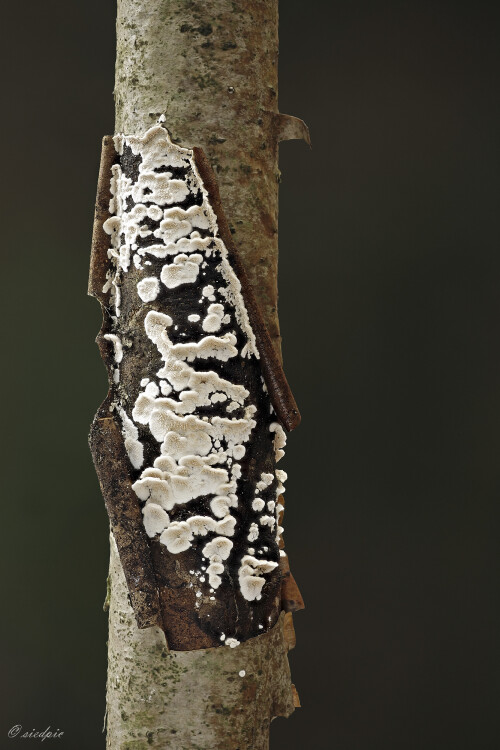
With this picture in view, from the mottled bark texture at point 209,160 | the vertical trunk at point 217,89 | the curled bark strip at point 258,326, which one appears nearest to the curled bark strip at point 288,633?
the mottled bark texture at point 209,160

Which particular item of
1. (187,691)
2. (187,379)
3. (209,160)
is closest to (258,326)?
(187,379)

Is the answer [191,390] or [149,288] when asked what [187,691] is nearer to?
[191,390]

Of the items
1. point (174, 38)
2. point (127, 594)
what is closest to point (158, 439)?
point (127, 594)

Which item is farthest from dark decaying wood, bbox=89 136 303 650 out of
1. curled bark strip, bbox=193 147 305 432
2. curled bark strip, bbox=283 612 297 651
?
curled bark strip, bbox=283 612 297 651

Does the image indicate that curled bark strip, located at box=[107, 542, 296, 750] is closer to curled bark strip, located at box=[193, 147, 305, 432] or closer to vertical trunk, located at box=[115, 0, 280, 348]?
curled bark strip, located at box=[193, 147, 305, 432]

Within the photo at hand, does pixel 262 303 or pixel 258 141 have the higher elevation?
pixel 258 141

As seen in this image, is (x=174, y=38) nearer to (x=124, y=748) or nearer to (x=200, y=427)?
(x=200, y=427)

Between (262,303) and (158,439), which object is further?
(262,303)

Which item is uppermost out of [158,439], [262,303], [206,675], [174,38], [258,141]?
[174,38]
